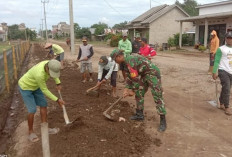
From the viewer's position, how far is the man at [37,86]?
143 inches

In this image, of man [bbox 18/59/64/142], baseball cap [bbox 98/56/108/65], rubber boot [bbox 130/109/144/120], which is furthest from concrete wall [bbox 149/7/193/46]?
man [bbox 18/59/64/142]

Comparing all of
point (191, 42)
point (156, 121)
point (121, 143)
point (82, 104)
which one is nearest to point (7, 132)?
point (82, 104)

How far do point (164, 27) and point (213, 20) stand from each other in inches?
386

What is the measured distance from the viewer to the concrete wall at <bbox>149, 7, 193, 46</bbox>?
31.7 meters

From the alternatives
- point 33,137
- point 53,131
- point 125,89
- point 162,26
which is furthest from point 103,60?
point 162,26

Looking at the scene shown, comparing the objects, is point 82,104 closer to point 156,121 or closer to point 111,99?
point 111,99

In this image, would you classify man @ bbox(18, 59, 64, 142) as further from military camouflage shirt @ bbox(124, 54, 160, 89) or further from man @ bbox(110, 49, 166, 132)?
military camouflage shirt @ bbox(124, 54, 160, 89)

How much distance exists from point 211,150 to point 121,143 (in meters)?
1.45

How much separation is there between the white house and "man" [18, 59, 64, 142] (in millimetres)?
18809

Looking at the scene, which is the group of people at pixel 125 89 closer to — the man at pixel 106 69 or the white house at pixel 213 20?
the man at pixel 106 69

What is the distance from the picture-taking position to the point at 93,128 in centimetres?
435

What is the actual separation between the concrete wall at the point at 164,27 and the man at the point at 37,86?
2839 cm

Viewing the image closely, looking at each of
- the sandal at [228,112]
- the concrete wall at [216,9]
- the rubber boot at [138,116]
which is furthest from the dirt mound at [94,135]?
the concrete wall at [216,9]

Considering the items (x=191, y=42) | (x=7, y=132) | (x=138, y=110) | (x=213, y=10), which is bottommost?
(x=7, y=132)
